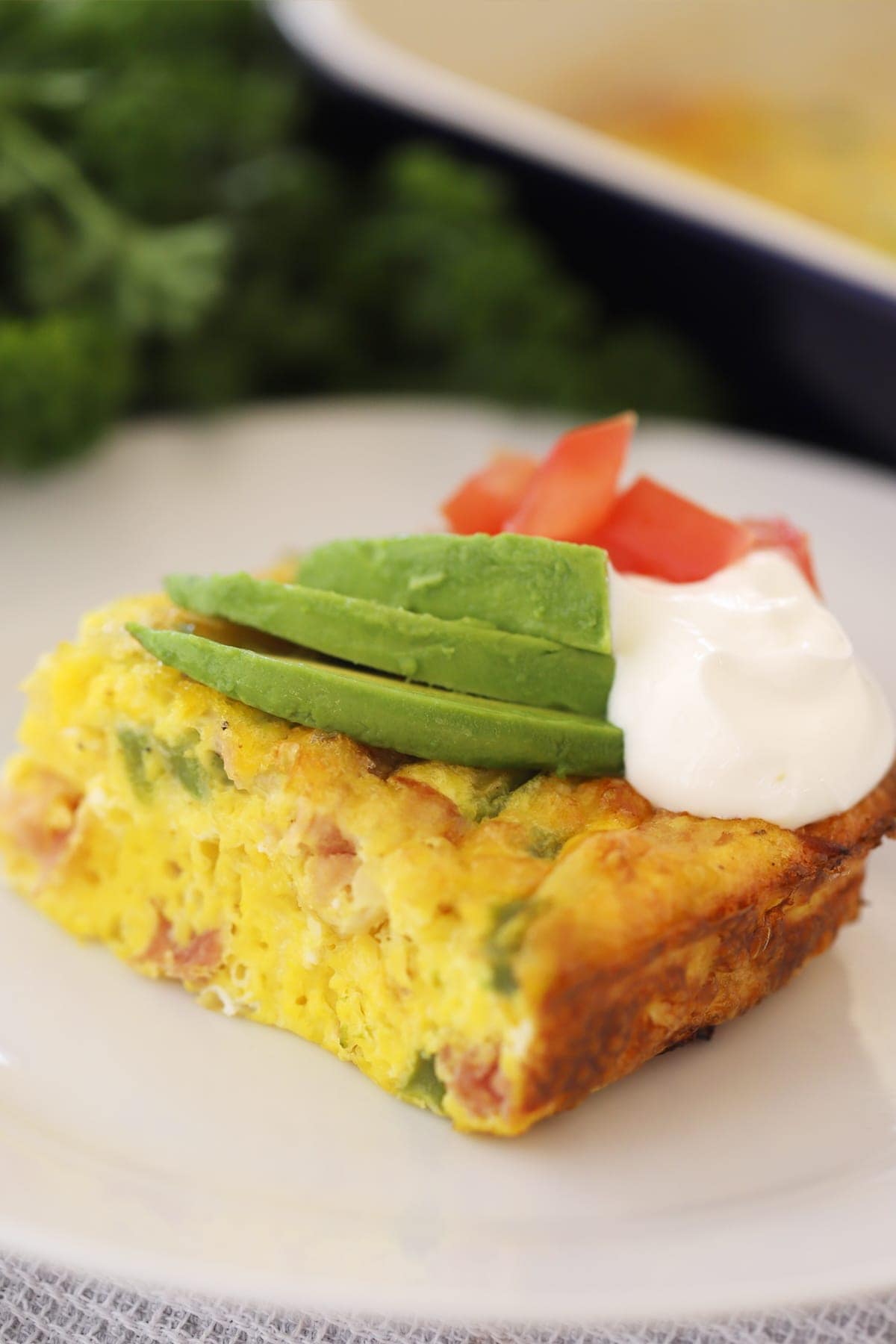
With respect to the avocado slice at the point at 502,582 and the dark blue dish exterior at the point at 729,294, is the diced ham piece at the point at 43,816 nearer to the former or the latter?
the avocado slice at the point at 502,582

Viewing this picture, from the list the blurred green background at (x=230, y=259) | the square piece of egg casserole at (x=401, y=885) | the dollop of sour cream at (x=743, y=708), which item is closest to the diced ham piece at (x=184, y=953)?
the square piece of egg casserole at (x=401, y=885)

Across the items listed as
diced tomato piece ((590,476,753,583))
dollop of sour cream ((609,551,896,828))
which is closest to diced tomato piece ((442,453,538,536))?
diced tomato piece ((590,476,753,583))

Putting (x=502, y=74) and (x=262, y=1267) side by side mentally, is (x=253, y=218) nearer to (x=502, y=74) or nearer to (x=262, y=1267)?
(x=502, y=74)

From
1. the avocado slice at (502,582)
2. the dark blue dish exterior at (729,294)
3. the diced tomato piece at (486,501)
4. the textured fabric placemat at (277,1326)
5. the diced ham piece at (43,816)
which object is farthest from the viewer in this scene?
the dark blue dish exterior at (729,294)

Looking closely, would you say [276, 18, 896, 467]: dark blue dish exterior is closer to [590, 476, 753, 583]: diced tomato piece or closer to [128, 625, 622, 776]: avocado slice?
[590, 476, 753, 583]: diced tomato piece

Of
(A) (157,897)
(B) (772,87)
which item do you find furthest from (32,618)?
(B) (772,87)

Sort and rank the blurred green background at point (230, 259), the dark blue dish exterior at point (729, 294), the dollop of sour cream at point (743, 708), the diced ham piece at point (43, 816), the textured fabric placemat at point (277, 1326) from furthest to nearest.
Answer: the dark blue dish exterior at point (729, 294)
the blurred green background at point (230, 259)
the diced ham piece at point (43, 816)
the dollop of sour cream at point (743, 708)
the textured fabric placemat at point (277, 1326)
